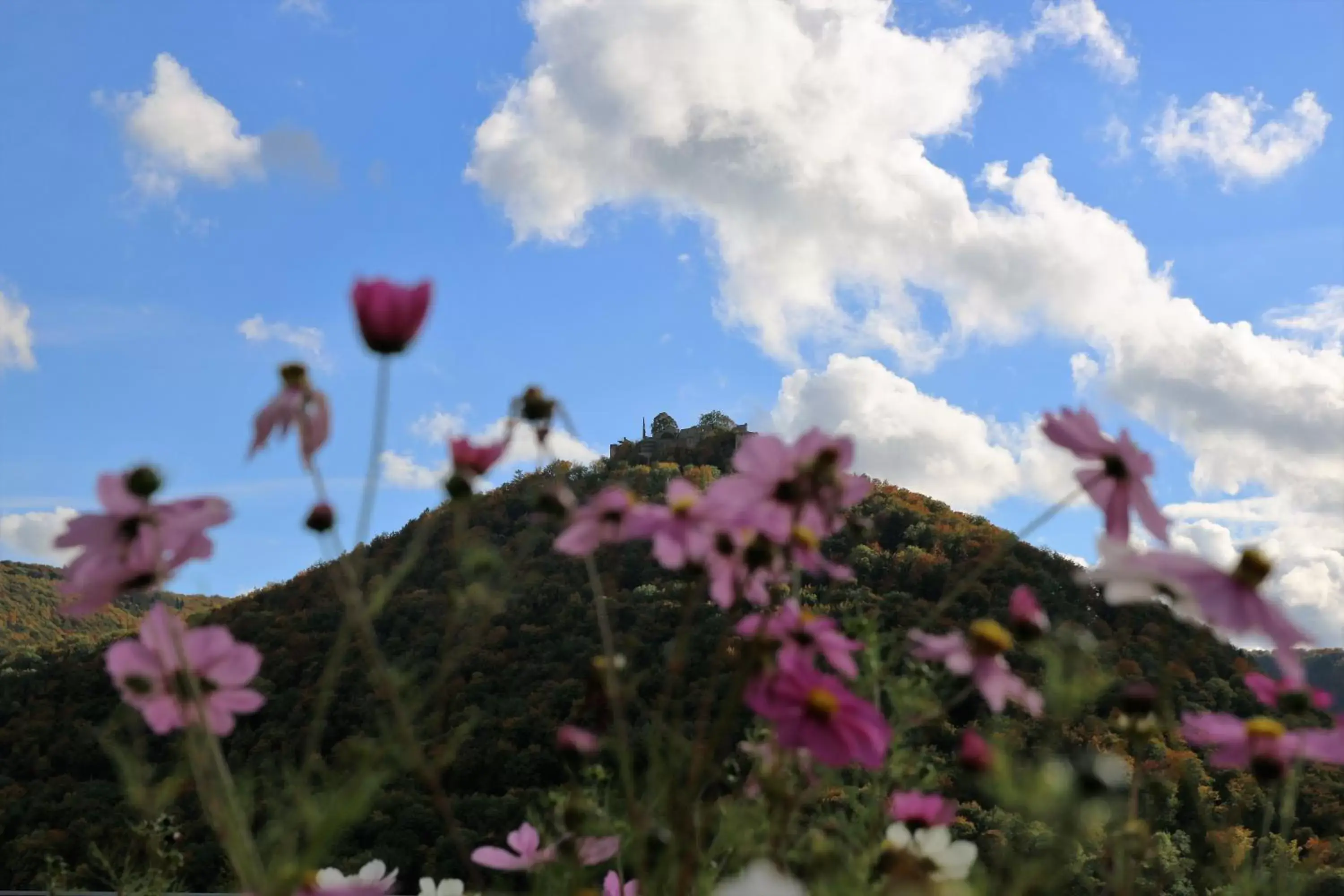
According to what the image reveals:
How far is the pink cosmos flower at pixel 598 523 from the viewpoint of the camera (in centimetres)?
90

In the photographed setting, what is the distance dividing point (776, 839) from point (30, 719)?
12.4 metres

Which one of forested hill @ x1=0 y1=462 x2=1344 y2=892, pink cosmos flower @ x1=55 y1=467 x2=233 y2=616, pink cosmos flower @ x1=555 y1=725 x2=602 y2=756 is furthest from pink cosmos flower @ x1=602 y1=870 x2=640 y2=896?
forested hill @ x1=0 y1=462 x2=1344 y2=892

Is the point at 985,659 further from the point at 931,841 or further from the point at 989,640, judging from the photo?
the point at 931,841

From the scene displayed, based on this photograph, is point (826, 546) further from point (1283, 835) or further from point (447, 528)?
point (1283, 835)

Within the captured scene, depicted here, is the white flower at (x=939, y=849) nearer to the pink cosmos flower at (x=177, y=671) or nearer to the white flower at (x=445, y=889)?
the white flower at (x=445, y=889)

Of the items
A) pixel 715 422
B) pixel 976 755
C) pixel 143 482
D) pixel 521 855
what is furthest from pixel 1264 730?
pixel 715 422

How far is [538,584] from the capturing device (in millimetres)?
11695

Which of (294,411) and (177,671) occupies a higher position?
(294,411)

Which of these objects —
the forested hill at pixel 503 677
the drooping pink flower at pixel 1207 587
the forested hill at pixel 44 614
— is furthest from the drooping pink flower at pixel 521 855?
the forested hill at pixel 44 614

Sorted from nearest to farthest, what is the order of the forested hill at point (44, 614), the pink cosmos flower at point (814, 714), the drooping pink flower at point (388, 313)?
1. the pink cosmos flower at point (814, 714)
2. the drooping pink flower at point (388, 313)
3. the forested hill at point (44, 614)

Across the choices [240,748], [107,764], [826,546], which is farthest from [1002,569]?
[107,764]

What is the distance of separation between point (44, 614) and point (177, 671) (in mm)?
25927

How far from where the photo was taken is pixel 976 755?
0.84 m

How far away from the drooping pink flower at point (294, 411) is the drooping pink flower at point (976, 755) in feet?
1.97
